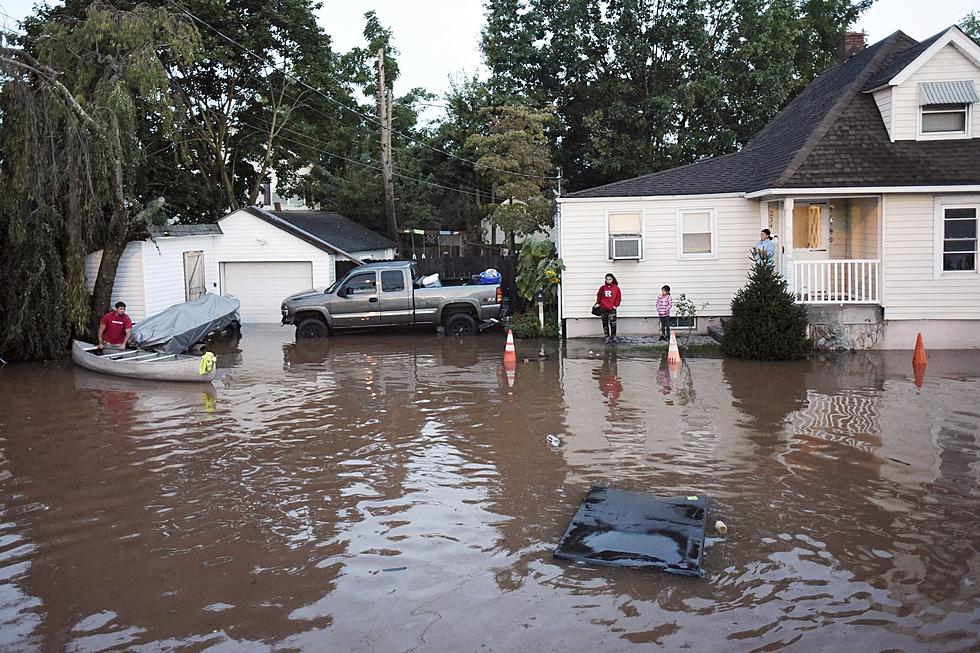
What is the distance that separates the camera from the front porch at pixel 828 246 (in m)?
18.7

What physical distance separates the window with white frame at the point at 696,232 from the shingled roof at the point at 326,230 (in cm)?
1106

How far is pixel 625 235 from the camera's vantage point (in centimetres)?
2069

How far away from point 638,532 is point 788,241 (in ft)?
40.8

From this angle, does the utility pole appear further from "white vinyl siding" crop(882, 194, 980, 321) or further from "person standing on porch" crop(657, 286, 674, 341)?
"white vinyl siding" crop(882, 194, 980, 321)

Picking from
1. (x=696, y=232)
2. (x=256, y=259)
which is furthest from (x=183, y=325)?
(x=696, y=232)

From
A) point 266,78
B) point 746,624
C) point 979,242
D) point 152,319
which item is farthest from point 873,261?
point 266,78

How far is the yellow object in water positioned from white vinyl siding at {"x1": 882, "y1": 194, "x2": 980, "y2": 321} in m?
13.3

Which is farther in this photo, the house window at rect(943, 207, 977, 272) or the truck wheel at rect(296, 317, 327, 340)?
the truck wheel at rect(296, 317, 327, 340)

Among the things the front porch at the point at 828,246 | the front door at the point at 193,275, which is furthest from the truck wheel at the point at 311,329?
the front porch at the point at 828,246

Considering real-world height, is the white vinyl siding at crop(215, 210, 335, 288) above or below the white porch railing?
above

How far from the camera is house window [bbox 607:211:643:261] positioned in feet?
67.3

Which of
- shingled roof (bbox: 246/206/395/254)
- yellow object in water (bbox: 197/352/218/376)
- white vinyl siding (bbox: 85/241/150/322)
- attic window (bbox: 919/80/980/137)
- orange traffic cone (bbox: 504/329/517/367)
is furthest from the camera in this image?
shingled roof (bbox: 246/206/395/254)

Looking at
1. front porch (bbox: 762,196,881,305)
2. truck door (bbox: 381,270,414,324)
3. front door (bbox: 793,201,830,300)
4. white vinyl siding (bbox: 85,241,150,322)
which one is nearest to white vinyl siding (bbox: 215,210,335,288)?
white vinyl siding (bbox: 85,241,150,322)

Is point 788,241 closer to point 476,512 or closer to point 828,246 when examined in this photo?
point 828,246
